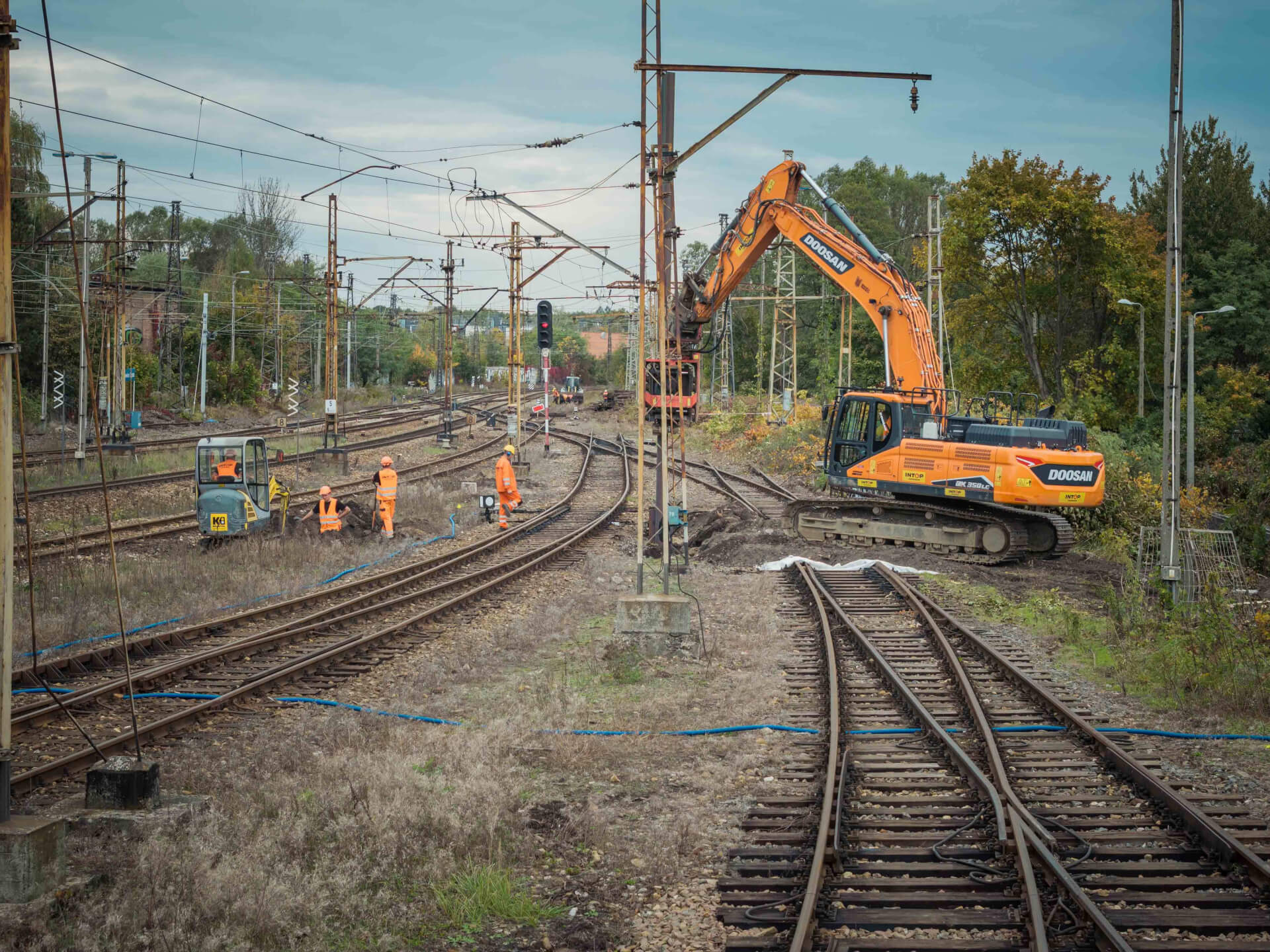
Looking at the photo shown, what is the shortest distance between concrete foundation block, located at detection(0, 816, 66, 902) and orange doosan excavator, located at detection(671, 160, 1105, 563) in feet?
44.8

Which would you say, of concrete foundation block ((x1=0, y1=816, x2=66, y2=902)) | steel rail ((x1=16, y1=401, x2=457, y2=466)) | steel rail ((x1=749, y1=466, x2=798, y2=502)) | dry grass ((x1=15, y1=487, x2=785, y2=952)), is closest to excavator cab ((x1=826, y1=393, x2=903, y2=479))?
steel rail ((x1=749, y1=466, x2=798, y2=502))

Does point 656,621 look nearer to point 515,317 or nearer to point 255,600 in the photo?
point 255,600

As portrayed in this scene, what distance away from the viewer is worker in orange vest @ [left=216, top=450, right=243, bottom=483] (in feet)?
68.6

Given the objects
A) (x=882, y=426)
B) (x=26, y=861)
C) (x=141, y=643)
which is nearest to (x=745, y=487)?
(x=882, y=426)

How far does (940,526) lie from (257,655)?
13.1 m

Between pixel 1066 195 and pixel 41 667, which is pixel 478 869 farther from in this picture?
pixel 1066 195

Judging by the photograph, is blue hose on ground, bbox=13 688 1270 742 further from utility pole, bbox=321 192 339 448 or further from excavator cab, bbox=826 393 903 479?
utility pole, bbox=321 192 339 448

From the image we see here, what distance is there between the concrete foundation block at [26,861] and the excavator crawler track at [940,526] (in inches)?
646

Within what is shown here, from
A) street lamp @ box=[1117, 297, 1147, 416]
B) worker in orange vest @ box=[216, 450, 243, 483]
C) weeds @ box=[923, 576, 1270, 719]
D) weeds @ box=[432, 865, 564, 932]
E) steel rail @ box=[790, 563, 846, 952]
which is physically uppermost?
street lamp @ box=[1117, 297, 1147, 416]

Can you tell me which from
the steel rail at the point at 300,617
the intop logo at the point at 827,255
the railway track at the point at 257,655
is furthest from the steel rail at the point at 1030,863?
the intop logo at the point at 827,255

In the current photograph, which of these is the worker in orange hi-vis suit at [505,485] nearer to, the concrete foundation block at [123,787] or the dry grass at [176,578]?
the dry grass at [176,578]

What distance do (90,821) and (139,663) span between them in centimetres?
523

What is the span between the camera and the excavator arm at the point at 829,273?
19812mm

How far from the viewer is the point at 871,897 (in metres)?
6.40
